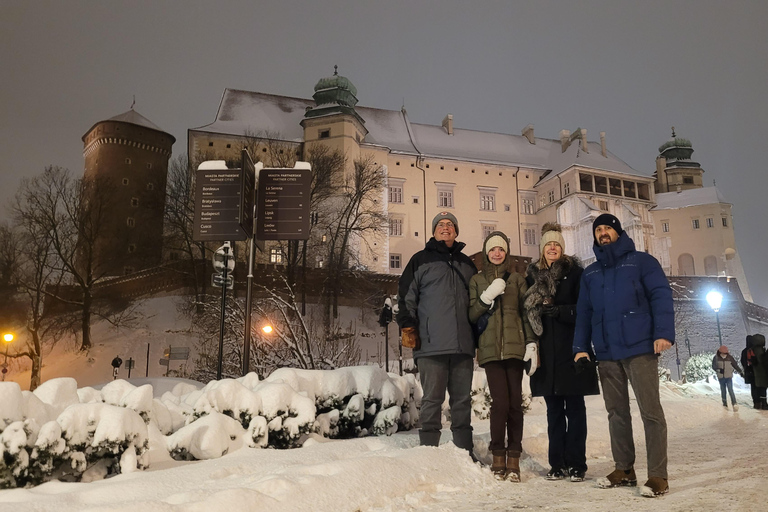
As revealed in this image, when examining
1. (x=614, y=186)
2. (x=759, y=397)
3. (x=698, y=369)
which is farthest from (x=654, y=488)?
(x=614, y=186)

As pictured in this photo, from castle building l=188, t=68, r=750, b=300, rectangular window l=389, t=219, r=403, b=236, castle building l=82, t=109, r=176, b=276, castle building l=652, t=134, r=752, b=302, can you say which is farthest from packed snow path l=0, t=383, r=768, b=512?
castle building l=652, t=134, r=752, b=302

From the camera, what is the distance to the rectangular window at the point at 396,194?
52.6 m

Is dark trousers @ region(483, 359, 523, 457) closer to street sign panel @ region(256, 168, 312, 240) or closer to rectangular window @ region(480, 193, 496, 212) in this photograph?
street sign panel @ region(256, 168, 312, 240)

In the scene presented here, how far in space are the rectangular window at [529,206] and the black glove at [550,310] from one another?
52091 millimetres

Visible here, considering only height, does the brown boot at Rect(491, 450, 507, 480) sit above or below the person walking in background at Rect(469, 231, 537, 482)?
below

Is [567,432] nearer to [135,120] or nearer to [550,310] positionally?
[550,310]

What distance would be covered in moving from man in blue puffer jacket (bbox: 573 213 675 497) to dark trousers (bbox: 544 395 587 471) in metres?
0.40

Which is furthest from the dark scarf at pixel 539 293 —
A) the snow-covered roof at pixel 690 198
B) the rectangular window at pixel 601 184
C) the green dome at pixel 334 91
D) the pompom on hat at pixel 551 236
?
the snow-covered roof at pixel 690 198

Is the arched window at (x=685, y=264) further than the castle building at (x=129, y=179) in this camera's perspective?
Yes

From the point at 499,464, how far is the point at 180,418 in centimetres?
315

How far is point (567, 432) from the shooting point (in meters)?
5.51

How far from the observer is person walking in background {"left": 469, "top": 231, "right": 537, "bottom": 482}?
537 cm

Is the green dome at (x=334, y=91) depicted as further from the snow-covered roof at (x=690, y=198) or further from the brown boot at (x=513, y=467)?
the brown boot at (x=513, y=467)

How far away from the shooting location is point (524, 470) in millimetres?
5535
